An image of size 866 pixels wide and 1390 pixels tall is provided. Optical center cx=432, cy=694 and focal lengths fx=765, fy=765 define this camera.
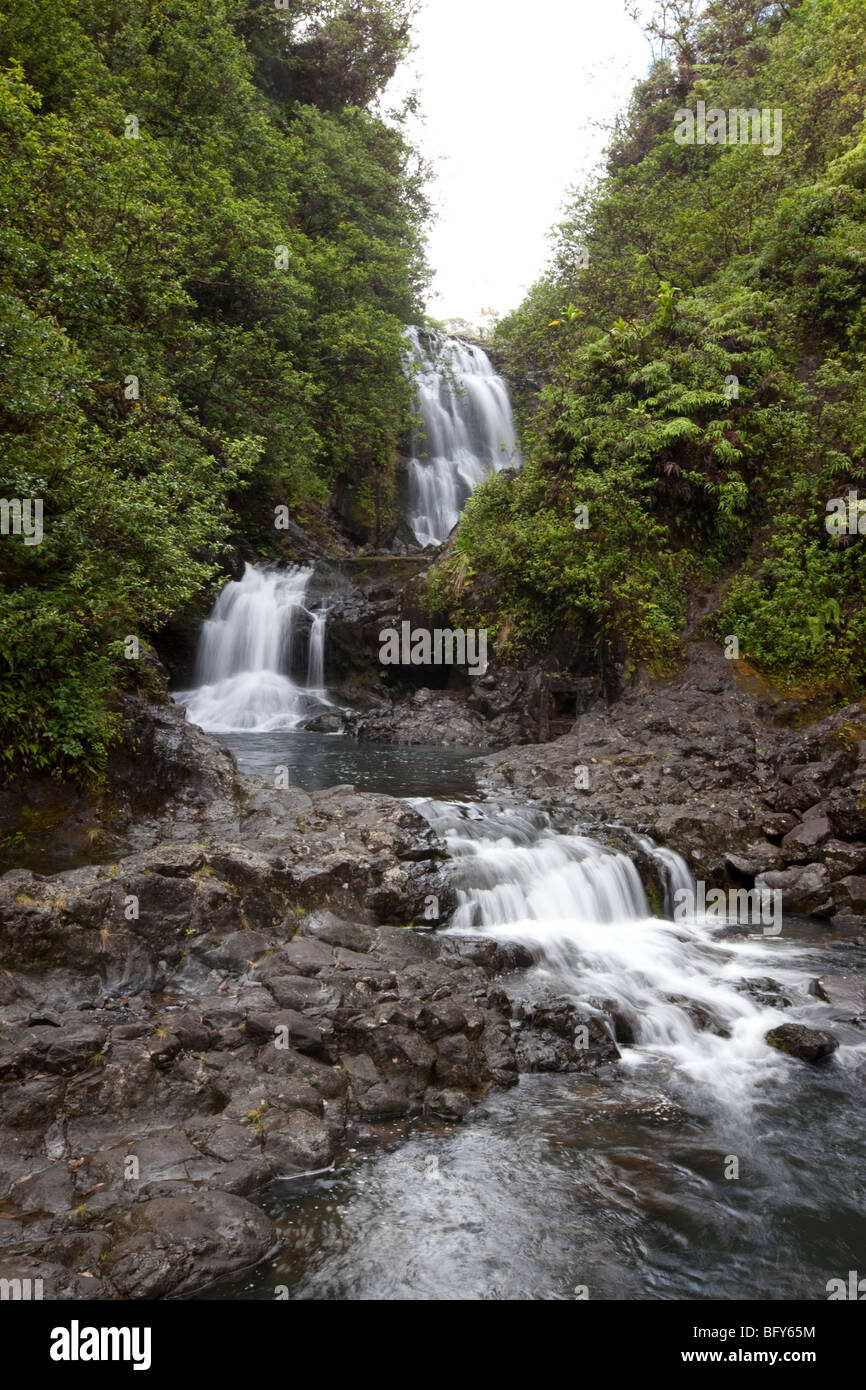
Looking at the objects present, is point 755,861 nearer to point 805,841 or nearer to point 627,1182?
point 805,841

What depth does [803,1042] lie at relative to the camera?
676 centimetres

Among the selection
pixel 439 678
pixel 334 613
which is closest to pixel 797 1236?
pixel 439 678

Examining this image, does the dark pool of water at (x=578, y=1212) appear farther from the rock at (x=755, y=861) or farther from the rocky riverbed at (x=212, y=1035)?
the rock at (x=755, y=861)

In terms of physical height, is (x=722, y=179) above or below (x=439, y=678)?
above

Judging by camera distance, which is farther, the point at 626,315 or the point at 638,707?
the point at 626,315

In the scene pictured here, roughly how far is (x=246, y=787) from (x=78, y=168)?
10293mm

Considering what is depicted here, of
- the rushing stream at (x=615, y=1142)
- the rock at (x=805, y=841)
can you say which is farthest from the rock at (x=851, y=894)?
the rock at (x=805, y=841)

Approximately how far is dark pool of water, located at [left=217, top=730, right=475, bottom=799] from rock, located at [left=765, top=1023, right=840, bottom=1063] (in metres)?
5.84

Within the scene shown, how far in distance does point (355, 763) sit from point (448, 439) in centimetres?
1948

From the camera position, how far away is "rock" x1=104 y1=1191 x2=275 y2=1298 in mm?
3930

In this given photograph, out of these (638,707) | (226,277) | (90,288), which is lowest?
(638,707)

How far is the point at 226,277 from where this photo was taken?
18594mm
